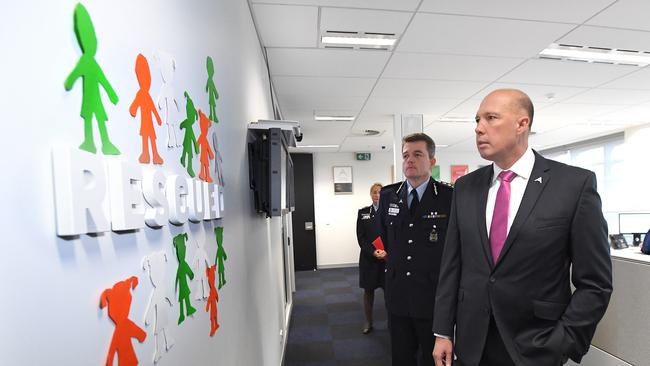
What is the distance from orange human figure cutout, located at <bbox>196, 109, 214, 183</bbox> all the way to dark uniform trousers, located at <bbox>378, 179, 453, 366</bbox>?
1.24 meters

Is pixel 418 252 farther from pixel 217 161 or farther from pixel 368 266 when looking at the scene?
pixel 368 266

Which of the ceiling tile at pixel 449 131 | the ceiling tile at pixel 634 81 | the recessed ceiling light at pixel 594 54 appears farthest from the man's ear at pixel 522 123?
the ceiling tile at pixel 449 131

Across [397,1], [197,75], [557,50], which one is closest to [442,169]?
[557,50]

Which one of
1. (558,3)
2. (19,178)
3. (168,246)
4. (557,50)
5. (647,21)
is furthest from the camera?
(557,50)

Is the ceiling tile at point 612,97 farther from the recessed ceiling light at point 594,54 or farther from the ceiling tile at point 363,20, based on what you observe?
the ceiling tile at point 363,20

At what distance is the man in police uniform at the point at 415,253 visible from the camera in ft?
5.47

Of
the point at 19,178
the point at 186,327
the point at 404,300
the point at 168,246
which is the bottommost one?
the point at 404,300

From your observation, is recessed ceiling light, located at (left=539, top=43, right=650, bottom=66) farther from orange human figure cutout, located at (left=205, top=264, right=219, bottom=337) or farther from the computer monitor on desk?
orange human figure cutout, located at (left=205, top=264, right=219, bottom=337)

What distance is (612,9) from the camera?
72.8 inches

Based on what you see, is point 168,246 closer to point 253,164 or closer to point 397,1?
point 253,164

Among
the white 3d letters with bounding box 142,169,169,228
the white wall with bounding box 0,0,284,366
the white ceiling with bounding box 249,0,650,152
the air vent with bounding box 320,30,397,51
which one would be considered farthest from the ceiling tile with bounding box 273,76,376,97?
the white 3d letters with bounding box 142,169,169,228

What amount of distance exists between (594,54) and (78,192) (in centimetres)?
349

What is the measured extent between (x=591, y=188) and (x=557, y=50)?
2.05m

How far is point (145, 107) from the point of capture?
58 cm
